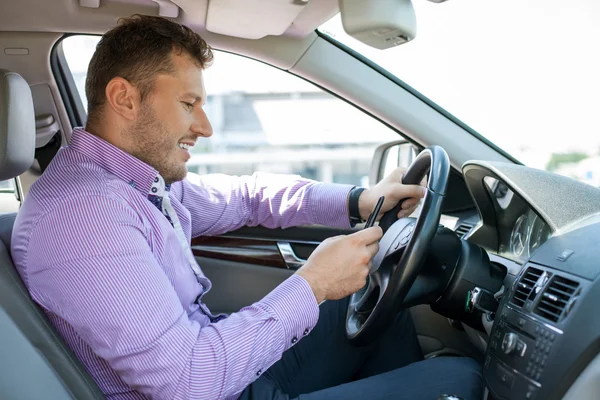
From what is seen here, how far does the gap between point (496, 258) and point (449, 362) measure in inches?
14.0

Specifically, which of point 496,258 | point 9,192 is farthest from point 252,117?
point 496,258

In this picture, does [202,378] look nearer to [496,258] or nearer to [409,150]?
[496,258]

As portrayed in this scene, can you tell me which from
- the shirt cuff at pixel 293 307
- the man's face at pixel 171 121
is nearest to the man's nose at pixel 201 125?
the man's face at pixel 171 121

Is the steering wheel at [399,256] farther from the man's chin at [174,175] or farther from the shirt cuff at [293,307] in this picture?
the man's chin at [174,175]

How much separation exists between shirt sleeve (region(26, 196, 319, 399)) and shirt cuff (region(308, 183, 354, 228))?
0.78m

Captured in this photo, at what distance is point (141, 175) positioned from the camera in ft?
4.66

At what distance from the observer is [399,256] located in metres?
1.44

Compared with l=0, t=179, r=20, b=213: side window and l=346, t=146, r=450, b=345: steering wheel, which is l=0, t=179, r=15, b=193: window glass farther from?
l=346, t=146, r=450, b=345: steering wheel

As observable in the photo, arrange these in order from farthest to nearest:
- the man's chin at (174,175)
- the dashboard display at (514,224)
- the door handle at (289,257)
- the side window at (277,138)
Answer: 1. the side window at (277,138)
2. the door handle at (289,257)
3. the dashboard display at (514,224)
4. the man's chin at (174,175)

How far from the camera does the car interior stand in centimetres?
121

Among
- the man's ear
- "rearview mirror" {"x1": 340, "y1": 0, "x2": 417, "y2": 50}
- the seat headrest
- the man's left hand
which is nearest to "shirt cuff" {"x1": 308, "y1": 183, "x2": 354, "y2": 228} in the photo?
the man's left hand

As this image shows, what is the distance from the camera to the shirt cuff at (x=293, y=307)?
4.22 ft

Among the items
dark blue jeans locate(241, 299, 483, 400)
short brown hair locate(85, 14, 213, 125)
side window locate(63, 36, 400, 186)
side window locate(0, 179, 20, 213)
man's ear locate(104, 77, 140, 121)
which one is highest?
short brown hair locate(85, 14, 213, 125)

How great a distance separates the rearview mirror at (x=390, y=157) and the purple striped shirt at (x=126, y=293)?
1.00 meters
